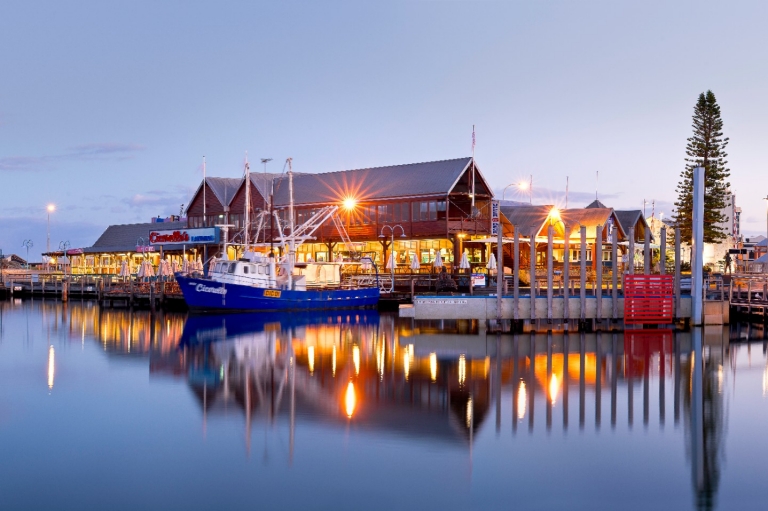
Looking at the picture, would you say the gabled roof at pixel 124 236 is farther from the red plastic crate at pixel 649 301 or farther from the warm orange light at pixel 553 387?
the warm orange light at pixel 553 387

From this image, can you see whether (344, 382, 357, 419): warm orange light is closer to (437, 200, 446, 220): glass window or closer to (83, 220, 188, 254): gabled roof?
(437, 200, 446, 220): glass window

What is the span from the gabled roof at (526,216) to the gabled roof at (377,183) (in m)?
11.3

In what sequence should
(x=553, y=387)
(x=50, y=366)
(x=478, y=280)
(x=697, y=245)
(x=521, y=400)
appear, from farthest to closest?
(x=478, y=280), (x=697, y=245), (x=50, y=366), (x=553, y=387), (x=521, y=400)

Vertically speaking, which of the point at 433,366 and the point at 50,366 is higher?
the point at 433,366

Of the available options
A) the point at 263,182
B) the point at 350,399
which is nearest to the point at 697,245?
the point at 350,399

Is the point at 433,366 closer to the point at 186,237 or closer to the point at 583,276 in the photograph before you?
the point at 583,276

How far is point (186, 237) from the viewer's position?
76750 mm

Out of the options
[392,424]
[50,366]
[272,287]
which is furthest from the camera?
[272,287]

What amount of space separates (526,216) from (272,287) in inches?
1213

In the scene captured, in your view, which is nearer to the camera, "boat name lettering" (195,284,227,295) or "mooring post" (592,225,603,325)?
"mooring post" (592,225,603,325)

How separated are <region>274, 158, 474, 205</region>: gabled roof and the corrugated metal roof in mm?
4137

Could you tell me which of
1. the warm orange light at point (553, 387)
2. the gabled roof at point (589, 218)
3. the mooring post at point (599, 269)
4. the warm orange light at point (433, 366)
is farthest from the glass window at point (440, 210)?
the warm orange light at point (553, 387)

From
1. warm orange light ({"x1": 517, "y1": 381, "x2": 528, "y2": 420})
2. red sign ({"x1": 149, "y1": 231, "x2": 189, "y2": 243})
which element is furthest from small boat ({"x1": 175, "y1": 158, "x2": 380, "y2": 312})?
warm orange light ({"x1": 517, "y1": 381, "x2": 528, "y2": 420})

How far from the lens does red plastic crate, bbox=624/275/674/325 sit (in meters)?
36.9
